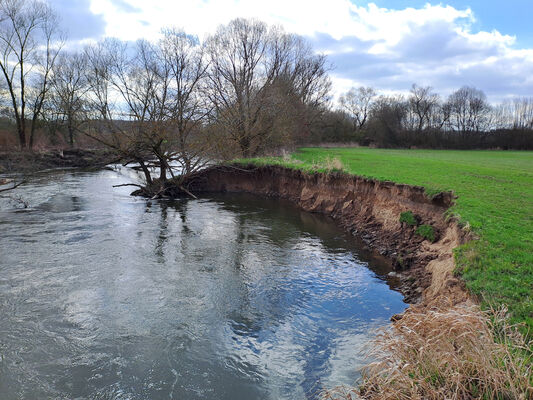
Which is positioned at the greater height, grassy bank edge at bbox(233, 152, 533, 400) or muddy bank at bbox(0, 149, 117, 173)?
muddy bank at bbox(0, 149, 117, 173)

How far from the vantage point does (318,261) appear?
1012 centimetres

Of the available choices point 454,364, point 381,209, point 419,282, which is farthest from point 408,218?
point 454,364

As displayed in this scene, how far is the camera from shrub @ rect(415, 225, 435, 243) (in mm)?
9726

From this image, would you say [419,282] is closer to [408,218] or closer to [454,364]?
[408,218]

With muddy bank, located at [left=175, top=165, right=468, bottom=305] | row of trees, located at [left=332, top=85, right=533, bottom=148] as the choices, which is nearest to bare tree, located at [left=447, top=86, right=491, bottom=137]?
row of trees, located at [left=332, top=85, right=533, bottom=148]

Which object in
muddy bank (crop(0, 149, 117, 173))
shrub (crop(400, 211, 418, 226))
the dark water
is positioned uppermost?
muddy bank (crop(0, 149, 117, 173))

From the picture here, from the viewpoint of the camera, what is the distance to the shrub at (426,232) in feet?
31.9

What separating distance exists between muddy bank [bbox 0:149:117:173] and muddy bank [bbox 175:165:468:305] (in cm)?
989

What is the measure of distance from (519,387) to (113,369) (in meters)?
5.02

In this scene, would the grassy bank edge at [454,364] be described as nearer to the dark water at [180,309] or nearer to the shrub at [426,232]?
the dark water at [180,309]

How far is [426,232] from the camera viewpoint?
10023 millimetres

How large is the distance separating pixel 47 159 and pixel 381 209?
31.2m

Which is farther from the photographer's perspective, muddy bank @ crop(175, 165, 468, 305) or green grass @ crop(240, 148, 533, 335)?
muddy bank @ crop(175, 165, 468, 305)

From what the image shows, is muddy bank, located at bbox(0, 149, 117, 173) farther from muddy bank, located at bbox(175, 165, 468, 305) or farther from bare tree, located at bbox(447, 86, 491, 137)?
bare tree, located at bbox(447, 86, 491, 137)
